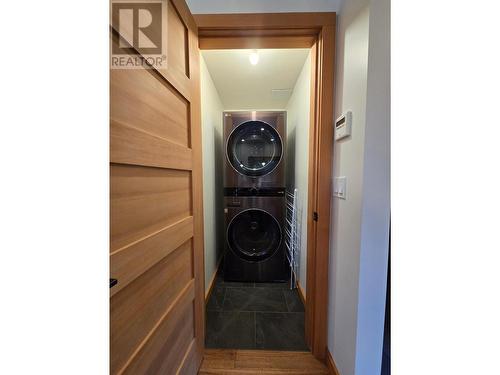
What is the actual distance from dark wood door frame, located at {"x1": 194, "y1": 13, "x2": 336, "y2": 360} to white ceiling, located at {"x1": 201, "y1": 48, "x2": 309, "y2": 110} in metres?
0.54

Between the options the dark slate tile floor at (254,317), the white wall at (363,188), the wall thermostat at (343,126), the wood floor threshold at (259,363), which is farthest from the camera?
the dark slate tile floor at (254,317)

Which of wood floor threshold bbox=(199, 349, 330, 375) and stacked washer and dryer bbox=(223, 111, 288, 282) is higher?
stacked washer and dryer bbox=(223, 111, 288, 282)

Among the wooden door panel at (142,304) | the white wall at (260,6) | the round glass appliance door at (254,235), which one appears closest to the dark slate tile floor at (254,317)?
the round glass appliance door at (254,235)

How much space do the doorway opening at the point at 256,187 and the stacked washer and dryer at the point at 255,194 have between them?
1 cm

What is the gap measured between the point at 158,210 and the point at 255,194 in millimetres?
1584

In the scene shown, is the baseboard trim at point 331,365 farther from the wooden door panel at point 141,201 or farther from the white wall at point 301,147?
the wooden door panel at point 141,201

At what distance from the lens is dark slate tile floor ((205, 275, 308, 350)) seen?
1.51 meters

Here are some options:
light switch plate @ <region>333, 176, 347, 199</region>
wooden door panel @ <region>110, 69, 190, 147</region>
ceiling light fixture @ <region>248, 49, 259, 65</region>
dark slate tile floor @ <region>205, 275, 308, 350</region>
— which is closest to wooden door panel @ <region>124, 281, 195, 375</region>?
dark slate tile floor @ <region>205, 275, 308, 350</region>

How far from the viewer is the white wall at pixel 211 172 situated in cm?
198

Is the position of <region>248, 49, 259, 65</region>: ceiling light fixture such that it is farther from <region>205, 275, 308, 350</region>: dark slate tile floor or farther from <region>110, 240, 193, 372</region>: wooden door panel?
<region>205, 275, 308, 350</region>: dark slate tile floor

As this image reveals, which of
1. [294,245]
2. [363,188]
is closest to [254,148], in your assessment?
[294,245]
